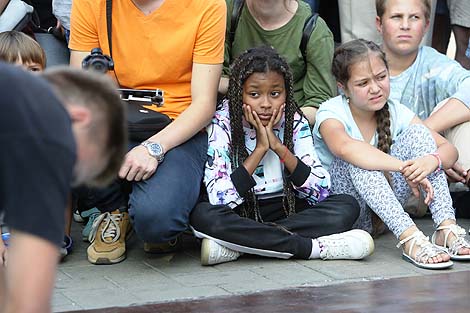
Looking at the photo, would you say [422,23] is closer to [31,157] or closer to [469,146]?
[469,146]

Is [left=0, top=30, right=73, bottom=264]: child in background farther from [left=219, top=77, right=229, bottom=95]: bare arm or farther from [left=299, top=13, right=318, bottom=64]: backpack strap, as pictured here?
[left=299, top=13, right=318, bottom=64]: backpack strap

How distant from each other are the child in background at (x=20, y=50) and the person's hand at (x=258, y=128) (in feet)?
3.51

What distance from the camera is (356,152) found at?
504 cm

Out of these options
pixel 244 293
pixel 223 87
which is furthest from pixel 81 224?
pixel 244 293

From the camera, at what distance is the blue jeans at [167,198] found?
15.1ft

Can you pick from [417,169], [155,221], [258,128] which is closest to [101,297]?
[155,221]

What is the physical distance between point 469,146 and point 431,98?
377 mm

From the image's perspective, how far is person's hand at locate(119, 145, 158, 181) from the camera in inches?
184

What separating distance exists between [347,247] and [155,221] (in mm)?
961

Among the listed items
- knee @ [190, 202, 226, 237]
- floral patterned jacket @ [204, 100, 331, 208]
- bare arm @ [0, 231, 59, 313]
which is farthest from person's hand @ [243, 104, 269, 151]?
bare arm @ [0, 231, 59, 313]

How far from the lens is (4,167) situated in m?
2.32

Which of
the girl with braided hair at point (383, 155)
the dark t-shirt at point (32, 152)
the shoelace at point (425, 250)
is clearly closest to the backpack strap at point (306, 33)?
the girl with braided hair at point (383, 155)

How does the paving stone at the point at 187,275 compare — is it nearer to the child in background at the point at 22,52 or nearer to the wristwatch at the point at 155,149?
the child in background at the point at 22,52

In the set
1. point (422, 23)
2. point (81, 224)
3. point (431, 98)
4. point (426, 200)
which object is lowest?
point (81, 224)
